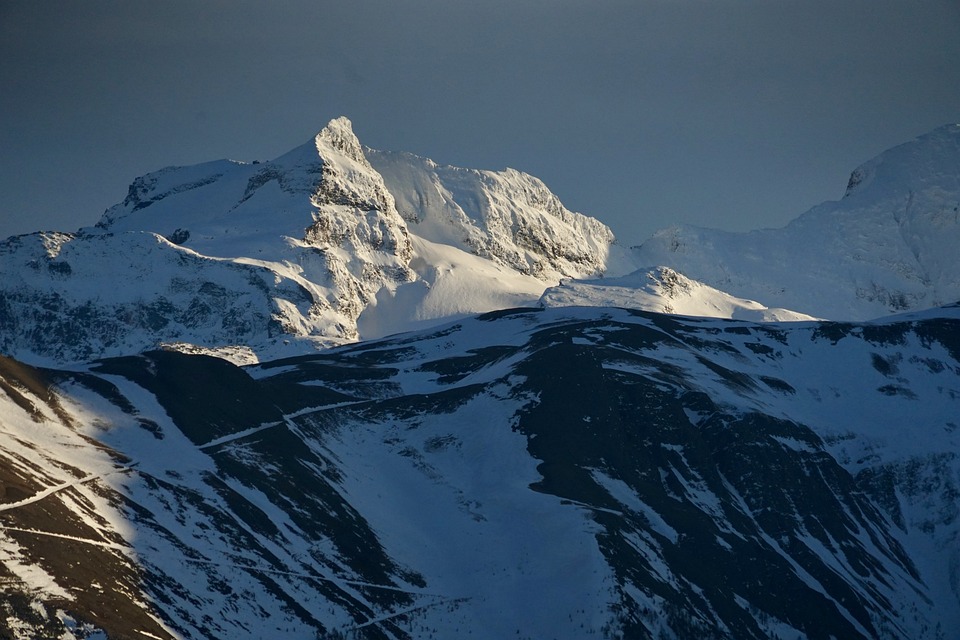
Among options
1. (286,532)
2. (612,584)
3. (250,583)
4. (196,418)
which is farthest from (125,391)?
(612,584)

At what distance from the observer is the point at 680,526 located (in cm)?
17675

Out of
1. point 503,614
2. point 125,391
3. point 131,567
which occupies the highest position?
point 125,391

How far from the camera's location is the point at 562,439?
631 ft

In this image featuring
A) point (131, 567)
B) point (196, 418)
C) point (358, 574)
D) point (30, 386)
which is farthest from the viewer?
point (196, 418)

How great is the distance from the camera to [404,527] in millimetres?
171500

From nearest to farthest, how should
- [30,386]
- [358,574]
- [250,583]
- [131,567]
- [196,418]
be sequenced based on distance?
[131,567]
[250,583]
[358,574]
[30,386]
[196,418]

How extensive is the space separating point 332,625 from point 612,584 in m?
27.1

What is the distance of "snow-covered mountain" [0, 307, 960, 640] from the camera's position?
13450 cm

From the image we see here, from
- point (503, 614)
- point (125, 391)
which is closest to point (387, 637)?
point (503, 614)

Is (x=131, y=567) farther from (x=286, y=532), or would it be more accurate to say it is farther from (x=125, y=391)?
(x=125, y=391)

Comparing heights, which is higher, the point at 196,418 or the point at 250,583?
the point at 196,418

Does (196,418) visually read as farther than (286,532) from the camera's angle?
Yes

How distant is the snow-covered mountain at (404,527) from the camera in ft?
441

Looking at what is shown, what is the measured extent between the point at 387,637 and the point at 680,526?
44.4 metres
